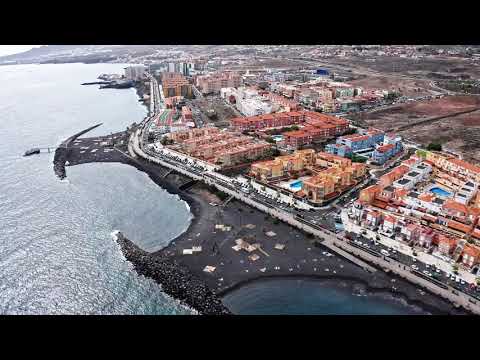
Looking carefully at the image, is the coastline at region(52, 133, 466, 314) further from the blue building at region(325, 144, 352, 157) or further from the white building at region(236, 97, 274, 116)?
the white building at region(236, 97, 274, 116)

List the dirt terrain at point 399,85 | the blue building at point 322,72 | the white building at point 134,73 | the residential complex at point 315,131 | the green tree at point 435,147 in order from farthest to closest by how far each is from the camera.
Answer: the white building at point 134,73 < the blue building at point 322,72 < the dirt terrain at point 399,85 < the residential complex at point 315,131 < the green tree at point 435,147

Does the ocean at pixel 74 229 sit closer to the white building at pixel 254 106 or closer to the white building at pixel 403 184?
the white building at pixel 403 184

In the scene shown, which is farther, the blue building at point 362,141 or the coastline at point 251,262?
the blue building at point 362,141

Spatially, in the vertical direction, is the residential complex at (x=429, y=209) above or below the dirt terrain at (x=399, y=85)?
below

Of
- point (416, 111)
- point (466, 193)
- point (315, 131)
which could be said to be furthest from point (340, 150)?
point (416, 111)

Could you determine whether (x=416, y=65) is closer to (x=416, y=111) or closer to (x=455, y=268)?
(x=416, y=111)

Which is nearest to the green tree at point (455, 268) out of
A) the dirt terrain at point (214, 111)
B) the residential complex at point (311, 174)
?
the residential complex at point (311, 174)
